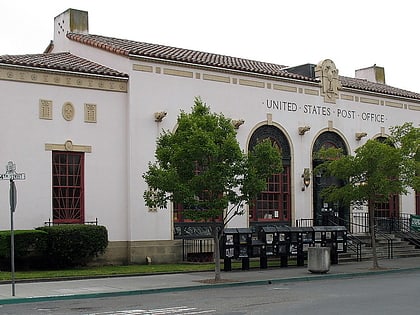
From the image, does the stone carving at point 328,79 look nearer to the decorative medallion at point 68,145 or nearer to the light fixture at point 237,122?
the light fixture at point 237,122

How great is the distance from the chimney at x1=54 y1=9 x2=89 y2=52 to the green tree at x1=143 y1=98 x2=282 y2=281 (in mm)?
10287

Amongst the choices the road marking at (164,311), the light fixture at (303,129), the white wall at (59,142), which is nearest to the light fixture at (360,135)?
the light fixture at (303,129)

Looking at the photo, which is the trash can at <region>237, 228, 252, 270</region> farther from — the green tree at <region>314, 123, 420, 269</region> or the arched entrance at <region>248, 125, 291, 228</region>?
the arched entrance at <region>248, 125, 291, 228</region>

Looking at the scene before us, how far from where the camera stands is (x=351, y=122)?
103 feet

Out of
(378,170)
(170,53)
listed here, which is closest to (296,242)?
(378,170)

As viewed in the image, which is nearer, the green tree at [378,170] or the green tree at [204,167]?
the green tree at [204,167]

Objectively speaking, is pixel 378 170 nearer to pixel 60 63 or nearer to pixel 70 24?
pixel 60 63

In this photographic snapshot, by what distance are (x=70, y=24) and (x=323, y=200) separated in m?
12.8

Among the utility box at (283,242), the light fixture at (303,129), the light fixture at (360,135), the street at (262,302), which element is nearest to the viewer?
the street at (262,302)

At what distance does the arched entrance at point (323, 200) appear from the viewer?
30188 mm

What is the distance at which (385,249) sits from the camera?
29391mm

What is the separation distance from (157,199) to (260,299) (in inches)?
219

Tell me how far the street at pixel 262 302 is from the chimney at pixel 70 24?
1416cm

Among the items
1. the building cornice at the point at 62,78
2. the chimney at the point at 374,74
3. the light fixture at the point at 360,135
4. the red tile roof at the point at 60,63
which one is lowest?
the light fixture at the point at 360,135
